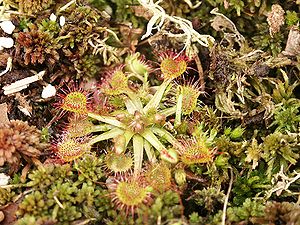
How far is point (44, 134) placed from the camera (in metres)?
3.08

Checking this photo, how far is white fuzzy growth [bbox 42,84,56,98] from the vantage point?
3311mm

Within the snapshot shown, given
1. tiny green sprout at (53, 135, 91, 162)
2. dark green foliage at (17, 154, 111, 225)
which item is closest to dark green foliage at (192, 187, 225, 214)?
dark green foliage at (17, 154, 111, 225)

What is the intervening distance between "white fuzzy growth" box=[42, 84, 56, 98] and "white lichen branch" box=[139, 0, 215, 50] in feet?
2.27

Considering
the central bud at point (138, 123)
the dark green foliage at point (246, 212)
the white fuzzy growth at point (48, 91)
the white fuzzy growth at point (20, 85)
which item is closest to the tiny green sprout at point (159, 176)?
the central bud at point (138, 123)

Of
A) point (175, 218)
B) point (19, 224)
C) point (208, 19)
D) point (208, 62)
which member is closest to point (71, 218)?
point (19, 224)

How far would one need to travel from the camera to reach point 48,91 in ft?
10.9

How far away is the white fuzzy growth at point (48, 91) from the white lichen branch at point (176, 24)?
2.27ft

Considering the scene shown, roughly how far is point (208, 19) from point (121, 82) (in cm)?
93

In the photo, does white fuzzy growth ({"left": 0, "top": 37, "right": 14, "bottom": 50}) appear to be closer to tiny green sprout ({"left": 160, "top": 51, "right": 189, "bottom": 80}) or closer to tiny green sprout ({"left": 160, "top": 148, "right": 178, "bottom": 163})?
tiny green sprout ({"left": 160, "top": 51, "right": 189, "bottom": 80})

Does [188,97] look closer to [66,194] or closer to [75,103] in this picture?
[75,103]

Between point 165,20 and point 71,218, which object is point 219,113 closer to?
point 165,20

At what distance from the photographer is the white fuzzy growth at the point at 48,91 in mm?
3311

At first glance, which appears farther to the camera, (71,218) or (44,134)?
(44,134)

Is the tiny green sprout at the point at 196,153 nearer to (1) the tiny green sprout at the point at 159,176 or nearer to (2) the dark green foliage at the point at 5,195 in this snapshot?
(1) the tiny green sprout at the point at 159,176
